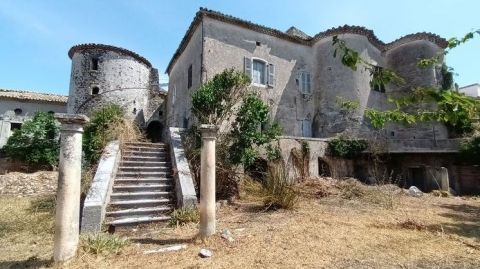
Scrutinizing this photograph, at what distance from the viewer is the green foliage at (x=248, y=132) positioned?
10461mm

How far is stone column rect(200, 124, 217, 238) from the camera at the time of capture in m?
5.73

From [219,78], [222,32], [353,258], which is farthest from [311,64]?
[353,258]

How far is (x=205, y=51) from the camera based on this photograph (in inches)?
573

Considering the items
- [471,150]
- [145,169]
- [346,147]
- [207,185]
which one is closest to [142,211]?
[145,169]

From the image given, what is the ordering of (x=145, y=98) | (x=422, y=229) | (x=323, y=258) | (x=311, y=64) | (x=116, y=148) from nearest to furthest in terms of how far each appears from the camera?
(x=323, y=258) → (x=422, y=229) → (x=116, y=148) → (x=311, y=64) → (x=145, y=98)

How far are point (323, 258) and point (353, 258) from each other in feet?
1.57

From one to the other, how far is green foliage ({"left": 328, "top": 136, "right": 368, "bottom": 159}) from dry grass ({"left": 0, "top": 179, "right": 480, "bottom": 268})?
6792 millimetres

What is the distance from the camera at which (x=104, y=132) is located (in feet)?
35.6

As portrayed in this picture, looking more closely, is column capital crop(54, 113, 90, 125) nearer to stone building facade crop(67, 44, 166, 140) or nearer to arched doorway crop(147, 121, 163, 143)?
stone building facade crop(67, 44, 166, 140)

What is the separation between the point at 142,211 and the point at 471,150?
15.0m

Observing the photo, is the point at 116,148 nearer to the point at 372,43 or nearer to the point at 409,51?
the point at 372,43

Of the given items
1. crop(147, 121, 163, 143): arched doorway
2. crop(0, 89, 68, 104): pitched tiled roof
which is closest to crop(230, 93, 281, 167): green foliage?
crop(147, 121, 163, 143): arched doorway

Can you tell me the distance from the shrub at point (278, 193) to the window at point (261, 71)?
8.47m

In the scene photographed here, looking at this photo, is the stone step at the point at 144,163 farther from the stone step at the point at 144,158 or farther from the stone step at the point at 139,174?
the stone step at the point at 139,174
